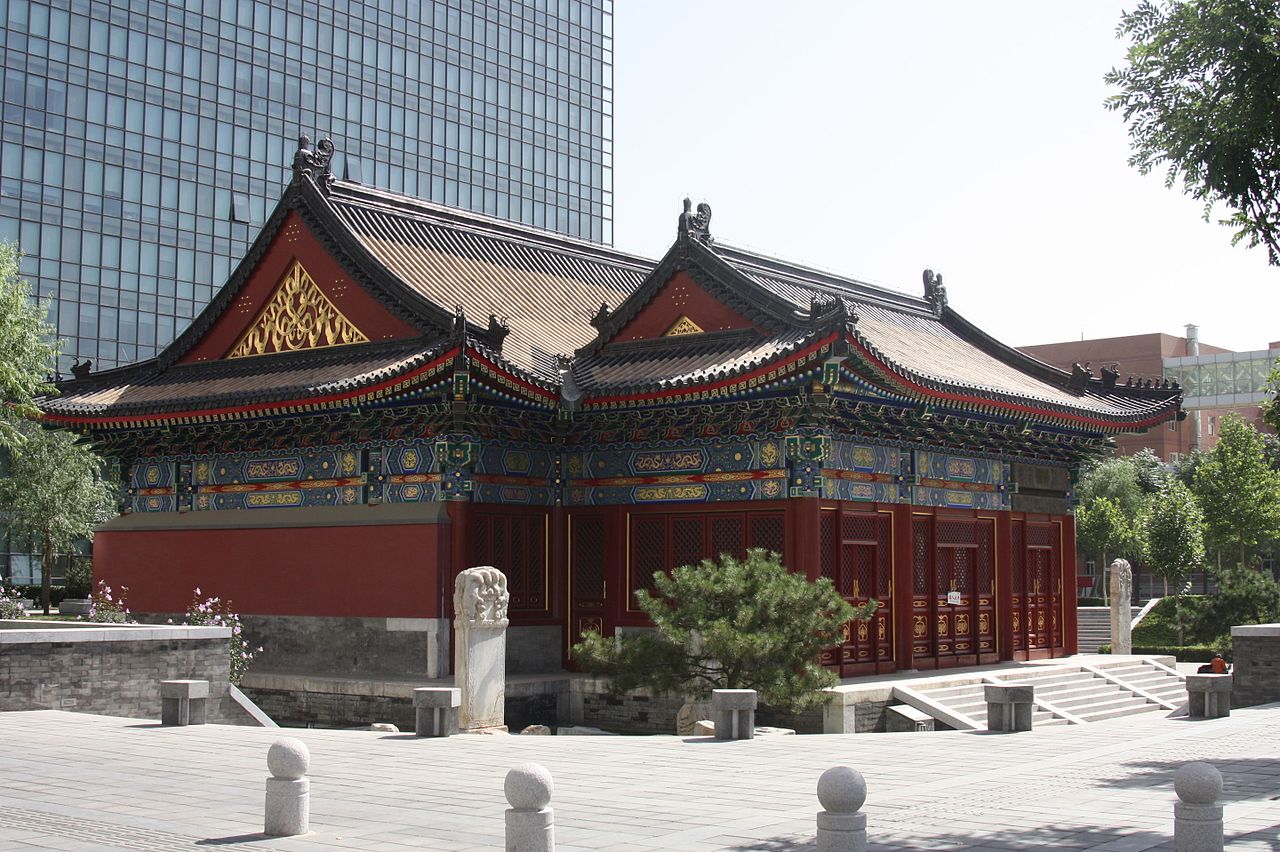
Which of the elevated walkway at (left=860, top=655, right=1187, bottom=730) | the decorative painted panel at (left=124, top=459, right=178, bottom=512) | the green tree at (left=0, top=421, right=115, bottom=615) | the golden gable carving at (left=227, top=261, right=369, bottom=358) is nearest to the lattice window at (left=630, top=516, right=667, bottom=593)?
the elevated walkway at (left=860, top=655, right=1187, bottom=730)

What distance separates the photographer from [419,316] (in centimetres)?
2470

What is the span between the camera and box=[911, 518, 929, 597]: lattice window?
25.9 meters

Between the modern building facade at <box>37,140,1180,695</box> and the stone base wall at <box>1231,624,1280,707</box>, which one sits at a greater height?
the modern building facade at <box>37,140,1180,695</box>

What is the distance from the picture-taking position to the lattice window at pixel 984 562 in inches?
1086

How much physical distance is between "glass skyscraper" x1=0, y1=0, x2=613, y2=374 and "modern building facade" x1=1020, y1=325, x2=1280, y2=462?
30545 millimetres

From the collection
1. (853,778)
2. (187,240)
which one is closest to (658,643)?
(853,778)

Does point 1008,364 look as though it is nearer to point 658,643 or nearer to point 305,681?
point 658,643

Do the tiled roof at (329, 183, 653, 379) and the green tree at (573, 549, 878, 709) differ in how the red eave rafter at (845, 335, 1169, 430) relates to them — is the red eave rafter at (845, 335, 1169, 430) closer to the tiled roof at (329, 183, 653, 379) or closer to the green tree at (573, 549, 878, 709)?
the green tree at (573, 549, 878, 709)

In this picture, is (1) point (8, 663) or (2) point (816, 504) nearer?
(1) point (8, 663)

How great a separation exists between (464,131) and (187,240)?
18929 mm

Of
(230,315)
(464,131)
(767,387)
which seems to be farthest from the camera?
(464,131)

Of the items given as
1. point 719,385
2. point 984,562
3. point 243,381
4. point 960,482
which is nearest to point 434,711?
point 719,385

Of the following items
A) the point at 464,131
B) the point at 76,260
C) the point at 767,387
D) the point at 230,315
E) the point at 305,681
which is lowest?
the point at 305,681

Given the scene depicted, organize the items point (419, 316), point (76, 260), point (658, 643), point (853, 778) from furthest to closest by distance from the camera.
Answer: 1. point (76, 260)
2. point (419, 316)
3. point (658, 643)
4. point (853, 778)
